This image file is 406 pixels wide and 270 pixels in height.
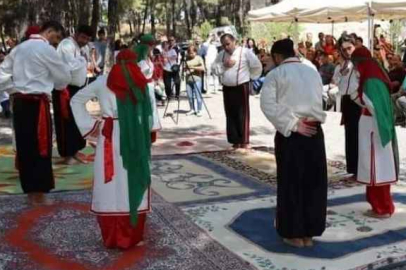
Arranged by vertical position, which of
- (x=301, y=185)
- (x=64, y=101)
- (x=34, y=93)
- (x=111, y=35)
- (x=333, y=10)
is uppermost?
(x=333, y=10)

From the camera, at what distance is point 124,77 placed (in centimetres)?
445

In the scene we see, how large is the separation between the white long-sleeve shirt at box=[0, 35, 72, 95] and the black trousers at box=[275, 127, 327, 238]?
7.21ft

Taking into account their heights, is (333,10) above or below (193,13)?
below

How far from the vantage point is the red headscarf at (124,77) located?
4.44 meters

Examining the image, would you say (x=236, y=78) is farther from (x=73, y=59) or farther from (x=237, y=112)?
(x=73, y=59)

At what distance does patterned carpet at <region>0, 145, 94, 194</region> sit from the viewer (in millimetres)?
6645

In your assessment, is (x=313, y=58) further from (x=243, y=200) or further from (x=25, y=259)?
(x=25, y=259)

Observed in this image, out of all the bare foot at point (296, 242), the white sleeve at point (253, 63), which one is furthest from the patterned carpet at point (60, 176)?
the bare foot at point (296, 242)

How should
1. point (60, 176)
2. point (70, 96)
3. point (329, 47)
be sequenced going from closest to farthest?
point (60, 176) < point (70, 96) < point (329, 47)

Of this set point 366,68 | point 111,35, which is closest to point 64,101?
point 366,68

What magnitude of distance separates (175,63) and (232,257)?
11.3 meters

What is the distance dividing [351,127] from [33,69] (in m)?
3.14

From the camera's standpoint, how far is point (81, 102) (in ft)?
15.1

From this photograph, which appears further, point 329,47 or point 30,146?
point 329,47
